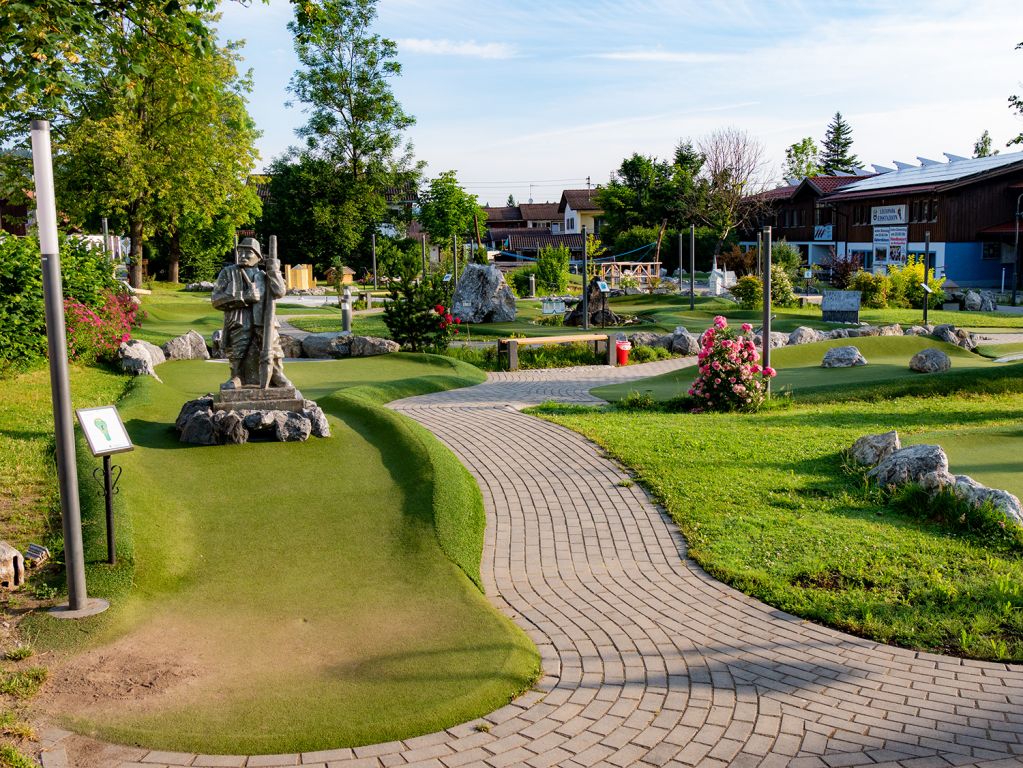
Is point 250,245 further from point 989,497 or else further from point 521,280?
point 521,280

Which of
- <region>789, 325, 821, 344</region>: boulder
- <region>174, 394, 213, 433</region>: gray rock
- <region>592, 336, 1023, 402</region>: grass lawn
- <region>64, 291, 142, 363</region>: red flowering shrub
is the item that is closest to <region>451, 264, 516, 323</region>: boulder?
<region>789, 325, 821, 344</region>: boulder

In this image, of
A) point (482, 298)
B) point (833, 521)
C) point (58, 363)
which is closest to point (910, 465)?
point (833, 521)

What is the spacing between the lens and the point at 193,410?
10.9m

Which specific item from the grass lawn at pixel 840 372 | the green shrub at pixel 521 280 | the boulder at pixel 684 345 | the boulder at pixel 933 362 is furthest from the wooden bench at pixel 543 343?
the green shrub at pixel 521 280

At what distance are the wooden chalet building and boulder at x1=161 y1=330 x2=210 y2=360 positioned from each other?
97.3ft

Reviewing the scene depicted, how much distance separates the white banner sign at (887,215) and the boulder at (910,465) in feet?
128

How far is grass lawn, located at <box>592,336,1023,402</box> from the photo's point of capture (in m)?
15.0

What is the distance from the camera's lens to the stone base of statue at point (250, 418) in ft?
34.5

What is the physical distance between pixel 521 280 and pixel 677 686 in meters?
35.0

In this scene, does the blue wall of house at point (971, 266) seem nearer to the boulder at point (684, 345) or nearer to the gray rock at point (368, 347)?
the boulder at point (684, 345)

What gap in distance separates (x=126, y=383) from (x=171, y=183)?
1988 centimetres

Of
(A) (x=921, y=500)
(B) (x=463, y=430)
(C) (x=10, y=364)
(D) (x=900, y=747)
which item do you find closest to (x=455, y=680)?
(D) (x=900, y=747)

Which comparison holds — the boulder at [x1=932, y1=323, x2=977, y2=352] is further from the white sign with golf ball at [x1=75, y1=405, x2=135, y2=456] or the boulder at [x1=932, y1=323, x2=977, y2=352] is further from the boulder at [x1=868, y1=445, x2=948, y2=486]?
the white sign with golf ball at [x1=75, y1=405, x2=135, y2=456]

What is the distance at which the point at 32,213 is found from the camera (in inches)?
1340
